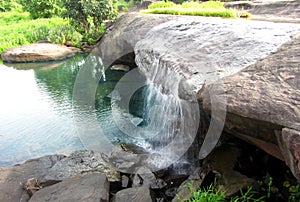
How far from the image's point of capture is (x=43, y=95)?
8.21 meters

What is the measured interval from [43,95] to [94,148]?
381 centimetres

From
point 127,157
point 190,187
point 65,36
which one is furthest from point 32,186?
point 65,36

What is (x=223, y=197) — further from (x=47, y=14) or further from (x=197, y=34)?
(x=47, y=14)

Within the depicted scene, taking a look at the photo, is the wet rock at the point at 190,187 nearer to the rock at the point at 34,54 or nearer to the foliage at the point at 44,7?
the rock at the point at 34,54

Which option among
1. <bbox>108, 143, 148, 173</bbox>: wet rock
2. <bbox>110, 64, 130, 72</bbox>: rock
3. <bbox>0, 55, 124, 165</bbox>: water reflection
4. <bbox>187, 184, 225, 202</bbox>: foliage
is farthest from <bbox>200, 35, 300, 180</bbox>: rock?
<bbox>110, 64, 130, 72</bbox>: rock

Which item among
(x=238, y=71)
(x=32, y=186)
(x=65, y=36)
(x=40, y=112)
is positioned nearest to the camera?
(x=238, y=71)

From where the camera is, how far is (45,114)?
6.84 m

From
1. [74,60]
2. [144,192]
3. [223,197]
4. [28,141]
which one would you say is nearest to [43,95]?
[28,141]

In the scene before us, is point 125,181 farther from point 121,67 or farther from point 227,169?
point 121,67

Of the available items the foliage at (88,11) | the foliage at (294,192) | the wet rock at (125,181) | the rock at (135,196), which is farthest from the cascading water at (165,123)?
the foliage at (88,11)

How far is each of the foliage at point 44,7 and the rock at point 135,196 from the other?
18.7 meters

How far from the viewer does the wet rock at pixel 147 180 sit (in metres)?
3.85

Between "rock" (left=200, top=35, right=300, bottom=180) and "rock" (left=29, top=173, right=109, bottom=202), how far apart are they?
5.62 feet

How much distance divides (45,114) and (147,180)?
4.04m
